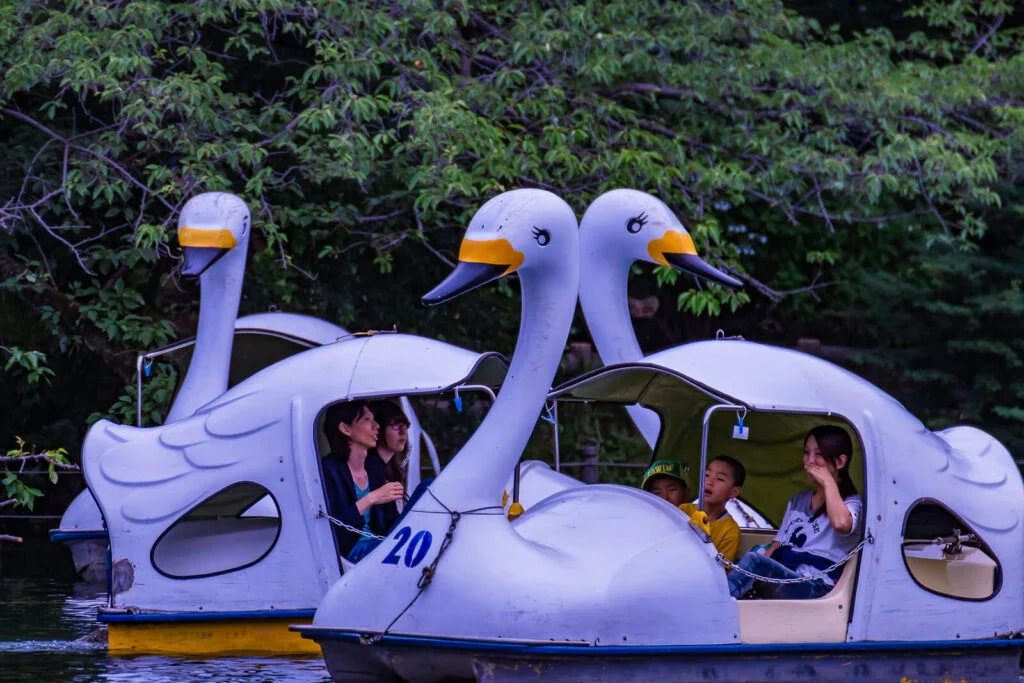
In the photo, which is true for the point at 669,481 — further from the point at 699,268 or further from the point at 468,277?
the point at 468,277

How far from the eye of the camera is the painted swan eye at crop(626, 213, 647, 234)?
1006cm

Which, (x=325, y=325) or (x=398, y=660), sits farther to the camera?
(x=325, y=325)

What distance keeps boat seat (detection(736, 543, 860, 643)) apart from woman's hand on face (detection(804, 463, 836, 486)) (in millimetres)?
367

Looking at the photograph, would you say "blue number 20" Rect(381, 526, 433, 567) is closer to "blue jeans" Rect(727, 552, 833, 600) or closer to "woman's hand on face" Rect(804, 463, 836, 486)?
"blue jeans" Rect(727, 552, 833, 600)

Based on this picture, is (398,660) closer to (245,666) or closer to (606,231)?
(245,666)

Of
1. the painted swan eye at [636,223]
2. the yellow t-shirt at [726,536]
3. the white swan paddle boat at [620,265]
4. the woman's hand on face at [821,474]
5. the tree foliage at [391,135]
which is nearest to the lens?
the woman's hand on face at [821,474]

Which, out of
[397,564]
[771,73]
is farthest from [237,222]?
[771,73]

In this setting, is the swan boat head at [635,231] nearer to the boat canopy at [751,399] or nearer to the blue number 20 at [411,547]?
the boat canopy at [751,399]

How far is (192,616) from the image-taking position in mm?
9031

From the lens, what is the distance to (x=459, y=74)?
14.9 meters

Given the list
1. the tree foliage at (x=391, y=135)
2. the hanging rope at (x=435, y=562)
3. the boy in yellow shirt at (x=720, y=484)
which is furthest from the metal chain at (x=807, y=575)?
the tree foliage at (x=391, y=135)

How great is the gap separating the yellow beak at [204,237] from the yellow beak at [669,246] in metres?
3.24

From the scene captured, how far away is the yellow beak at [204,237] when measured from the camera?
11.6 metres

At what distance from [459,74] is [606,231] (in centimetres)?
503
